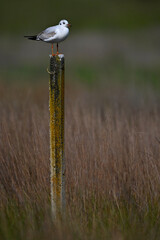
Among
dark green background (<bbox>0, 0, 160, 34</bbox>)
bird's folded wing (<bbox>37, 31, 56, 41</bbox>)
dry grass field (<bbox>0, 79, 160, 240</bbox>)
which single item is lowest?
dry grass field (<bbox>0, 79, 160, 240</bbox>)

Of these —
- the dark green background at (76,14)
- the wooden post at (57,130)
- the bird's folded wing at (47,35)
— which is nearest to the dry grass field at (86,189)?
the wooden post at (57,130)

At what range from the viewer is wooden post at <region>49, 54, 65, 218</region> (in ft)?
8.25

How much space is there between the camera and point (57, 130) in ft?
8.34

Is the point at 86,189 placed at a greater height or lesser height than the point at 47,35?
lesser

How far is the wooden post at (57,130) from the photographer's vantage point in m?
2.51

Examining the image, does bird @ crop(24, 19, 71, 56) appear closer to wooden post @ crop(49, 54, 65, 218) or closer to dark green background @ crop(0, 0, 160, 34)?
wooden post @ crop(49, 54, 65, 218)

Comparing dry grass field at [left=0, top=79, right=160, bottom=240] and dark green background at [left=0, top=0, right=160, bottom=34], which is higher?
dark green background at [left=0, top=0, right=160, bottom=34]

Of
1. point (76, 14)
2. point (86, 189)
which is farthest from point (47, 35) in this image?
point (76, 14)

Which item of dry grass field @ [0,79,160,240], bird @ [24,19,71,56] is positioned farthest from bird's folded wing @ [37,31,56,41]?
dry grass field @ [0,79,160,240]

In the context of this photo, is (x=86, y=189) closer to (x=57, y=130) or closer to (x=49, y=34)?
(x=57, y=130)

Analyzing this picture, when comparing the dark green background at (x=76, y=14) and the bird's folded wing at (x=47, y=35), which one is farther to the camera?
the dark green background at (x=76, y=14)

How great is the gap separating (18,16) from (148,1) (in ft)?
72.3

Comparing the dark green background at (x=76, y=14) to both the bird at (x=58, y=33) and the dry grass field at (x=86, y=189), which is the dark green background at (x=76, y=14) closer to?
the dry grass field at (x=86, y=189)

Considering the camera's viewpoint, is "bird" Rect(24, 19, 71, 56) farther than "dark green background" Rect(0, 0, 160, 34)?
No
